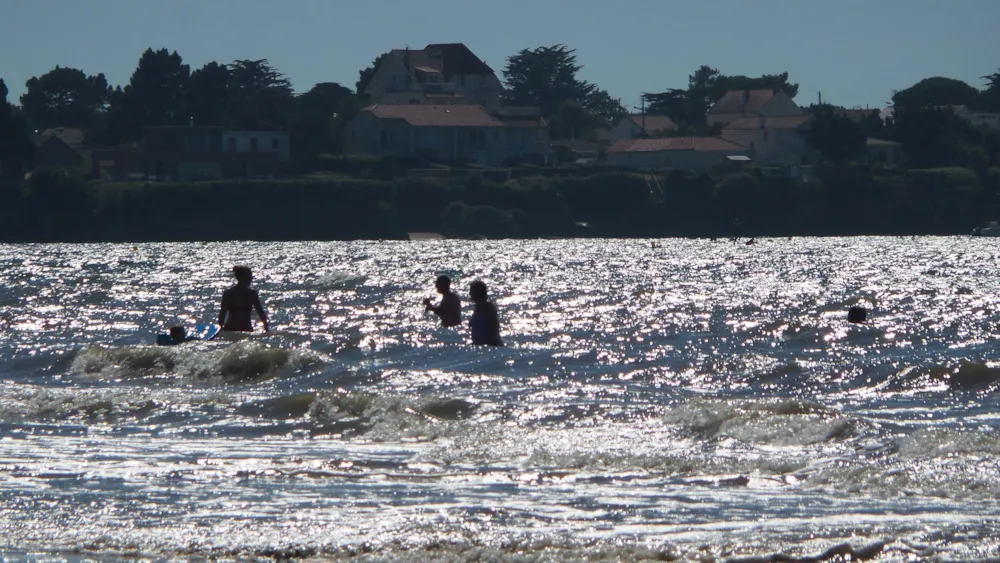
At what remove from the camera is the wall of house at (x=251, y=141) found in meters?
103

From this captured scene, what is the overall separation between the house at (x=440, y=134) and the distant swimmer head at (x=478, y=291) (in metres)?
90.2

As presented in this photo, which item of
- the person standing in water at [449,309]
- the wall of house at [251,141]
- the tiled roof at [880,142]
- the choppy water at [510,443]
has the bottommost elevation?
the choppy water at [510,443]

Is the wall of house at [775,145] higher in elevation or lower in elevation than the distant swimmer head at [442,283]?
higher

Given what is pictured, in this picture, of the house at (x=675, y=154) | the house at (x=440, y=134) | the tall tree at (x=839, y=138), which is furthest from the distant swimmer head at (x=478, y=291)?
the tall tree at (x=839, y=138)

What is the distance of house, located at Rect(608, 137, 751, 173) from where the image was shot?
112 m

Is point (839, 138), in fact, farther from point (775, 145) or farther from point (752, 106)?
point (752, 106)

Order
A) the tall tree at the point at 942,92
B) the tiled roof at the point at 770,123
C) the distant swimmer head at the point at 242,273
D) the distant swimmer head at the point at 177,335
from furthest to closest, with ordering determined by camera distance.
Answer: the tall tree at the point at 942,92 < the tiled roof at the point at 770,123 < the distant swimmer head at the point at 177,335 < the distant swimmer head at the point at 242,273

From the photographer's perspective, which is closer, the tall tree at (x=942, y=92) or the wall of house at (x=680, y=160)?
the wall of house at (x=680, y=160)

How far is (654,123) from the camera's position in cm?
14575

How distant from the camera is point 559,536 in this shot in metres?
8.75

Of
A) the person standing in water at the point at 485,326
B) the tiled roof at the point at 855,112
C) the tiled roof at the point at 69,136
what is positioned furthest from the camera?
the tiled roof at the point at 855,112

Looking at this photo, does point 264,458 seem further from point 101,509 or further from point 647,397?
point 647,397

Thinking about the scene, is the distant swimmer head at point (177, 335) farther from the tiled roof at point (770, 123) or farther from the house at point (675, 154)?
the tiled roof at point (770, 123)

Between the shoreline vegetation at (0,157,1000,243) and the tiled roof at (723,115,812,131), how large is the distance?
10259mm
